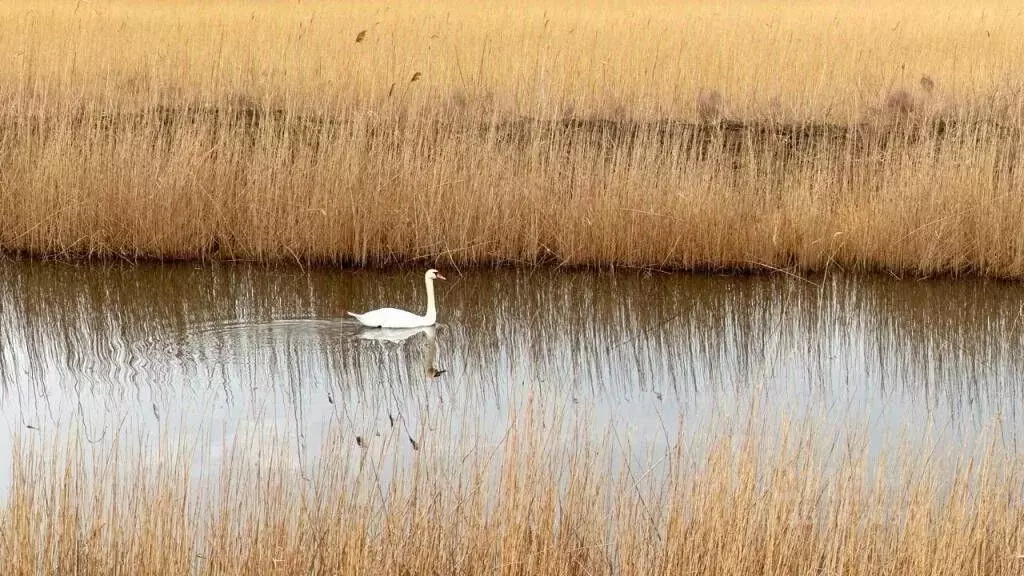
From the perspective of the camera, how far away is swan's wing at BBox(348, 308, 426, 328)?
20.9ft

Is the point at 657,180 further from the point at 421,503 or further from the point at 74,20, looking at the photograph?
the point at 74,20

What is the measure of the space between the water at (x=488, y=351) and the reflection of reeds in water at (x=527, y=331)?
16 mm

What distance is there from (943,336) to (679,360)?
1.46 m

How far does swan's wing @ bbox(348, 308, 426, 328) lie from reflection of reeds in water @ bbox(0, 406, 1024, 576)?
8.82ft

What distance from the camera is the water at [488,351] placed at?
5246 millimetres

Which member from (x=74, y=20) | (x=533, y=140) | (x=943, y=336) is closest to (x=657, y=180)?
(x=533, y=140)

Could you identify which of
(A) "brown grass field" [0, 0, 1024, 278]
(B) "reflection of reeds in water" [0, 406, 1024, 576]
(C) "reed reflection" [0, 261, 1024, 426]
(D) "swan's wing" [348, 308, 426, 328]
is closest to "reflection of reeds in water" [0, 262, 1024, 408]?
(C) "reed reflection" [0, 261, 1024, 426]

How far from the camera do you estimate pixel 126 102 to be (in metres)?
9.88

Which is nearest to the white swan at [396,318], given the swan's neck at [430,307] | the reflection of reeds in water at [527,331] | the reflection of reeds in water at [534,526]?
the swan's neck at [430,307]

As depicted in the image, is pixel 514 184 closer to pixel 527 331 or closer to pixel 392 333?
pixel 527 331

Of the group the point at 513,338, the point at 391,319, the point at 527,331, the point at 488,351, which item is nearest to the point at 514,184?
the point at 527,331

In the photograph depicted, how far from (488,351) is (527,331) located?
1.42ft

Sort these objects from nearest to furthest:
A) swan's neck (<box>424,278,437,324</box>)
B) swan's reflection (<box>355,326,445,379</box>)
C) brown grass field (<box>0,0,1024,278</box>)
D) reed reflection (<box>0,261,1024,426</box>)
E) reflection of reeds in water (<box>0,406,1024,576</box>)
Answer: reflection of reeds in water (<box>0,406,1024,576</box>), reed reflection (<box>0,261,1024,426</box>), swan's reflection (<box>355,326,445,379</box>), swan's neck (<box>424,278,437,324</box>), brown grass field (<box>0,0,1024,278</box>)

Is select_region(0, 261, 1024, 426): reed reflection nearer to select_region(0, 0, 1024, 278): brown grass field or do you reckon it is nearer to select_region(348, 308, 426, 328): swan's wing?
select_region(348, 308, 426, 328): swan's wing
